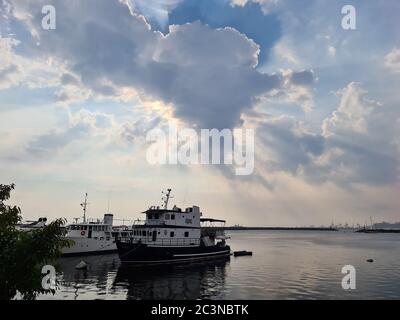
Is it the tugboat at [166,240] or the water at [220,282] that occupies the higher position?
the tugboat at [166,240]

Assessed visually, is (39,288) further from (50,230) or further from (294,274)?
(294,274)

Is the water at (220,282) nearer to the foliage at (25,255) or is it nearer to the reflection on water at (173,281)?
the reflection on water at (173,281)

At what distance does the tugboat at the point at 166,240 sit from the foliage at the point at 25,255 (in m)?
42.2

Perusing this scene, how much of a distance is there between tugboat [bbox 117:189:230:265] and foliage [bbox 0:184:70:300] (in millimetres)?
42236

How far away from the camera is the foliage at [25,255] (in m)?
12.3

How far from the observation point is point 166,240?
5816 cm

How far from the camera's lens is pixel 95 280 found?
149ft

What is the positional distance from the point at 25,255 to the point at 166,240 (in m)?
46.6

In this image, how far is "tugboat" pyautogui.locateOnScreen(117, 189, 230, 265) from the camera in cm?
5419

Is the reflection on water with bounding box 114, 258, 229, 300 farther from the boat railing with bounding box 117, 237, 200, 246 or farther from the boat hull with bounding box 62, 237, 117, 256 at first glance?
the boat hull with bounding box 62, 237, 117, 256

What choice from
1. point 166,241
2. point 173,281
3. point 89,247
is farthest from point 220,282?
point 89,247

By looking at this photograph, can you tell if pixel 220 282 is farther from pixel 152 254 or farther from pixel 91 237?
pixel 91 237

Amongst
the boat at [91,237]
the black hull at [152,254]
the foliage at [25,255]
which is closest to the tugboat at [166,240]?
the black hull at [152,254]
